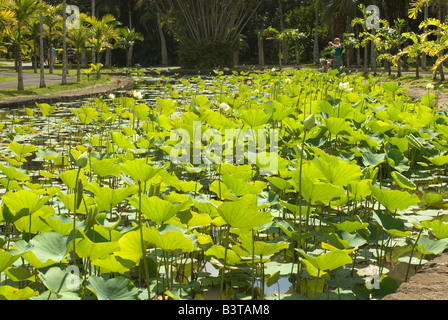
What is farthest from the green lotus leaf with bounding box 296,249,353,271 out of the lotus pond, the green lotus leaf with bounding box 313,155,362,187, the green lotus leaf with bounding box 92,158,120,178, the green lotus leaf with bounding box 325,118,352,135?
the green lotus leaf with bounding box 325,118,352,135

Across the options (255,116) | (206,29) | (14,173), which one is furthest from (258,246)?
(206,29)

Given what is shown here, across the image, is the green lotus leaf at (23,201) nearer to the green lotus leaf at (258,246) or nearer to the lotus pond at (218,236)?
the lotus pond at (218,236)

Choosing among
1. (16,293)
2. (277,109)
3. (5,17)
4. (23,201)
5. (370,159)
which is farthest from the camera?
(5,17)

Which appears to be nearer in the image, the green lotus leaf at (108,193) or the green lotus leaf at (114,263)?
the green lotus leaf at (114,263)

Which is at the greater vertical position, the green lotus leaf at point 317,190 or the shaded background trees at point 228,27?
the shaded background trees at point 228,27

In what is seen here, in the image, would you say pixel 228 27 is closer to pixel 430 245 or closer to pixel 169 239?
pixel 430 245

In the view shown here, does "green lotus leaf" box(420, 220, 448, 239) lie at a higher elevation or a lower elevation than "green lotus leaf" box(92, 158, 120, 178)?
lower

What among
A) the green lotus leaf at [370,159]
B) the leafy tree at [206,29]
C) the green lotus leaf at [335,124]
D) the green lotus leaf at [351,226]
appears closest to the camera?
the green lotus leaf at [351,226]

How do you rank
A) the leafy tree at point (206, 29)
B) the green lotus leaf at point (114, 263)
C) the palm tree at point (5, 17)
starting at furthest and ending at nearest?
the leafy tree at point (206, 29) → the palm tree at point (5, 17) → the green lotus leaf at point (114, 263)

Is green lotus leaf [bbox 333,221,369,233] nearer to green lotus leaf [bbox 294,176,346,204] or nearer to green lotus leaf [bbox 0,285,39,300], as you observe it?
green lotus leaf [bbox 294,176,346,204]

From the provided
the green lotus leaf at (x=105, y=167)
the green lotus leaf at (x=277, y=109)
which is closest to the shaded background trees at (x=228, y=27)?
the green lotus leaf at (x=277, y=109)

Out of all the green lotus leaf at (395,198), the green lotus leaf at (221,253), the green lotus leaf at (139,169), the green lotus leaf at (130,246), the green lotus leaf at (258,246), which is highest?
the green lotus leaf at (139,169)
